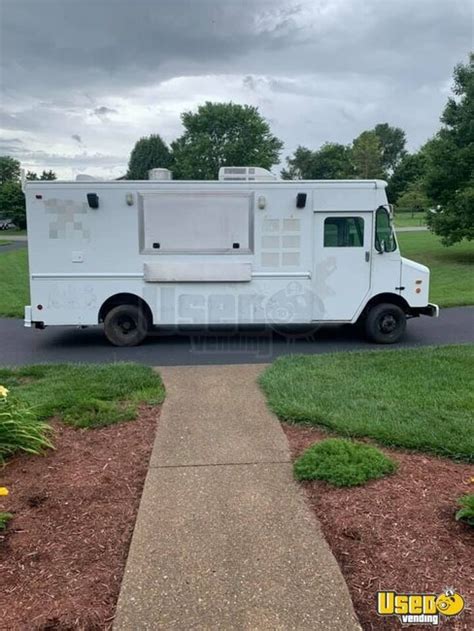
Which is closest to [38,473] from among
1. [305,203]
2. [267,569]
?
[267,569]

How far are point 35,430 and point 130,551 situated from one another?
6.21 ft

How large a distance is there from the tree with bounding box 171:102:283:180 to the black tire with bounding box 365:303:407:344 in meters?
57.4

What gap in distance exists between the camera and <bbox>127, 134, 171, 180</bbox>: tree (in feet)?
265

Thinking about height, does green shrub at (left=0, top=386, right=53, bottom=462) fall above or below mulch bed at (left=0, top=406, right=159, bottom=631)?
above

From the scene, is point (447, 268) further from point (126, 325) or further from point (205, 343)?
point (126, 325)

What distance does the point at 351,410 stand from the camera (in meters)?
5.30

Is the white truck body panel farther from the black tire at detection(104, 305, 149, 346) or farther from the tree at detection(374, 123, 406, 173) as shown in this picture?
the tree at detection(374, 123, 406, 173)

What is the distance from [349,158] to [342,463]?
90.7 m

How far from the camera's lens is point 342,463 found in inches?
162

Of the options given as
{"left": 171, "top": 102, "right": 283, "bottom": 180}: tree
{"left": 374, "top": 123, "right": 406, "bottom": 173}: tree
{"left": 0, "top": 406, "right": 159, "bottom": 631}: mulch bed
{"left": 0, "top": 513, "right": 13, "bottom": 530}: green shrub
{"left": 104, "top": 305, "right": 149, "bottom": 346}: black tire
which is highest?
{"left": 374, "top": 123, "right": 406, "bottom": 173}: tree

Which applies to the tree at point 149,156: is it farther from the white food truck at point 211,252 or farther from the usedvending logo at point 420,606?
the usedvending logo at point 420,606

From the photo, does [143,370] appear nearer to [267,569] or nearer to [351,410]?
[351,410]

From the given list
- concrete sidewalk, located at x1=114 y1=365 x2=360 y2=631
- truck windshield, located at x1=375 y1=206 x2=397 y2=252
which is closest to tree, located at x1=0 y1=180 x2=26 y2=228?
truck windshield, located at x1=375 y1=206 x2=397 y2=252

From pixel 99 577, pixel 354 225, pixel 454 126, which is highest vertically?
pixel 454 126
